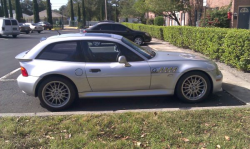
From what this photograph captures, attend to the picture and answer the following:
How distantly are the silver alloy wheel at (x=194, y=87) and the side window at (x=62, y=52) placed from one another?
2172 mm

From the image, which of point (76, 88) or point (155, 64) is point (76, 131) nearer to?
point (76, 88)

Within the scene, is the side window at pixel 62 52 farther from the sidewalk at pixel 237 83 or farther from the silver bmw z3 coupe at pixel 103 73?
the sidewalk at pixel 237 83

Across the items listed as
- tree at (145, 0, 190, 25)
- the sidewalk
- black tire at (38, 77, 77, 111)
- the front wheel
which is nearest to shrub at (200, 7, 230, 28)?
tree at (145, 0, 190, 25)

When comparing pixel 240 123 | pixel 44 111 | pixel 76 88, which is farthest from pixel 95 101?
pixel 240 123

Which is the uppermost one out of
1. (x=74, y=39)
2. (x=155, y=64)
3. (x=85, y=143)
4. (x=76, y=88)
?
(x=74, y=39)

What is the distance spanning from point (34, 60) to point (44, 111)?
1031mm

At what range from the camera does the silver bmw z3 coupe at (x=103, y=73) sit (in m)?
4.85

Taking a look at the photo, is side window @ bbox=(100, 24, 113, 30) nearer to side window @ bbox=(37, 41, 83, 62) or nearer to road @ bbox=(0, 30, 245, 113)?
road @ bbox=(0, 30, 245, 113)

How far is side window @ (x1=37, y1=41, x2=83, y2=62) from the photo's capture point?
5000mm

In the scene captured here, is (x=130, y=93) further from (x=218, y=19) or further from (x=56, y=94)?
(x=218, y=19)

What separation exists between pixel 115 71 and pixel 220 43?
5.60 metres

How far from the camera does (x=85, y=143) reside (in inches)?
140

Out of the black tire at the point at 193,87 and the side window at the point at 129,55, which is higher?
the side window at the point at 129,55

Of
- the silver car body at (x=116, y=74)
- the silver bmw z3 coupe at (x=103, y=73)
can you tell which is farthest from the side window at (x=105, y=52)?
the silver car body at (x=116, y=74)
